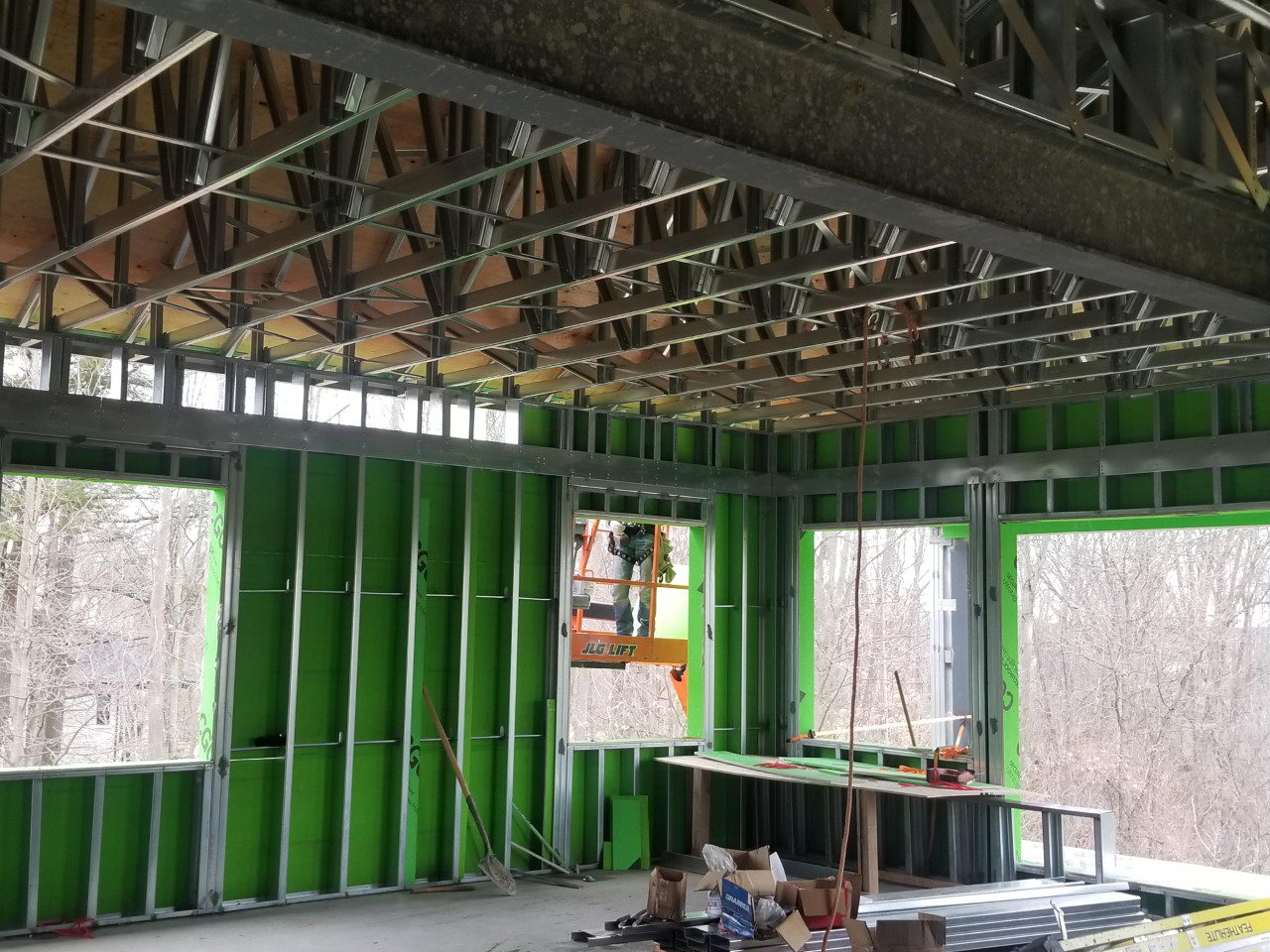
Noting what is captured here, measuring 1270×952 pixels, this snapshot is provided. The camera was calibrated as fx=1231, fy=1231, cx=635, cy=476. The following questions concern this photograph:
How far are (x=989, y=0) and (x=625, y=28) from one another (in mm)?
1545

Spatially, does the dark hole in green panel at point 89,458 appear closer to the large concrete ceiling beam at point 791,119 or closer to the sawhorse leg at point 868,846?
the sawhorse leg at point 868,846

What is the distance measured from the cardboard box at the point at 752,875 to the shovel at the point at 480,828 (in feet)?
7.14

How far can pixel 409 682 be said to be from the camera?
33.3ft

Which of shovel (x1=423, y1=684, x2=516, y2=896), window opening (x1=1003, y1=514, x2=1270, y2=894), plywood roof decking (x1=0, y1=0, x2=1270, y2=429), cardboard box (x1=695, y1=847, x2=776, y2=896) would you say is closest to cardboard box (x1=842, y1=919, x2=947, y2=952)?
cardboard box (x1=695, y1=847, x2=776, y2=896)

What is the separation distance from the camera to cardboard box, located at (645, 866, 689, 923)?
8273 mm

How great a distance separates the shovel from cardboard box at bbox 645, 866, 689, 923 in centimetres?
186

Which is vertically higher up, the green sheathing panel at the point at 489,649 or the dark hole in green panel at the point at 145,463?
the dark hole in green panel at the point at 145,463

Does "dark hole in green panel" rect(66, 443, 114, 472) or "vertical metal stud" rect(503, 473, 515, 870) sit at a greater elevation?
"dark hole in green panel" rect(66, 443, 114, 472)

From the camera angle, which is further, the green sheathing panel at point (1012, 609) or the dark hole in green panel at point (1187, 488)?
the green sheathing panel at point (1012, 609)

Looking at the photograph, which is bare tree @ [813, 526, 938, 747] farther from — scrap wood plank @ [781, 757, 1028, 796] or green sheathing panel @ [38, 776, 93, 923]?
green sheathing panel @ [38, 776, 93, 923]

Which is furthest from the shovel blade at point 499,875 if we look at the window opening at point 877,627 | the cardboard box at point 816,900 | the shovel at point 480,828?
the window opening at point 877,627

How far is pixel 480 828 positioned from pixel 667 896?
248cm

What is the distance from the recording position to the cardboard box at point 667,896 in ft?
27.1

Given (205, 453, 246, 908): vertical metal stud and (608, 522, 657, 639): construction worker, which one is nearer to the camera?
(205, 453, 246, 908): vertical metal stud
